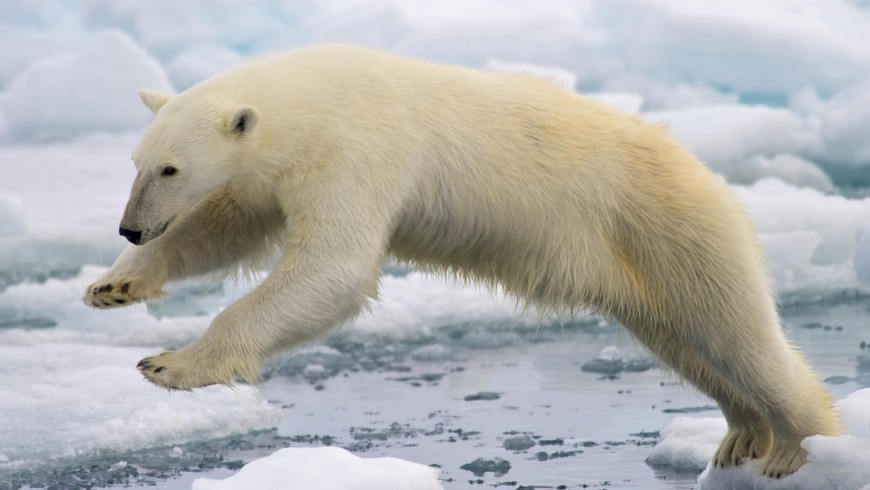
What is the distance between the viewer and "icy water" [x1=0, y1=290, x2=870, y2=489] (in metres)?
4.46

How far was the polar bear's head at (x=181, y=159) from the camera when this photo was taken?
3.39 meters

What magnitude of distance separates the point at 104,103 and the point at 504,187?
10443 mm

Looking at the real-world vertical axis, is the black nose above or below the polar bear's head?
below

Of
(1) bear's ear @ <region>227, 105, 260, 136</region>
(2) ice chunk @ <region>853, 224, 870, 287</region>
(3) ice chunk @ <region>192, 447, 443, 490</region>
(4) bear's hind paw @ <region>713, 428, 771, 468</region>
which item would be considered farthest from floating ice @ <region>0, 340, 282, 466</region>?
(2) ice chunk @ <region>853, 224, 870, 287</region>

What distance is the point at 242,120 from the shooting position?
11.3ft

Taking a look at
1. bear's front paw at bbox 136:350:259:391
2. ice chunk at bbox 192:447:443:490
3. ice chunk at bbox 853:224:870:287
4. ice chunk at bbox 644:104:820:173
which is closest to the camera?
bear's front paw at bbox 136:350:259:391

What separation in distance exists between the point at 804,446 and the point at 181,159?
7.63 ft

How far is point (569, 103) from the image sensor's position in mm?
3988

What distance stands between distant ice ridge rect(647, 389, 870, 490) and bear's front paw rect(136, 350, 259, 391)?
1935 millimetres

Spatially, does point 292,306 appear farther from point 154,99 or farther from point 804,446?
point 804,446

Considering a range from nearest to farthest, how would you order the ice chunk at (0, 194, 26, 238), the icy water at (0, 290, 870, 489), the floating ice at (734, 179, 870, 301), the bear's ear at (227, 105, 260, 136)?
the bear's ear at (227, 105, 260, 136), the icy water at (0, 290, 870, 489), the floating ice at (734, 179, 870, 301), the ice chunk at (0, 194, 26, 238)

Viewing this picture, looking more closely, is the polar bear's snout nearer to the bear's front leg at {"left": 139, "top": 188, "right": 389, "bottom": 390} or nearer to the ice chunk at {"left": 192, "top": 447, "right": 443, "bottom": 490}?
the bear's front leg at {"left": 139, "top": 188, "right": 389, "bottom": 390}

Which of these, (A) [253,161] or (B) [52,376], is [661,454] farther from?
(B) [52,376]

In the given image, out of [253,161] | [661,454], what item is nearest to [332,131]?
[253,161]
